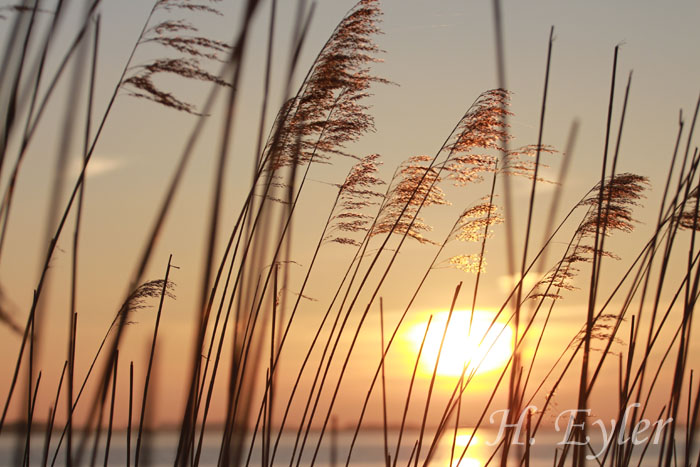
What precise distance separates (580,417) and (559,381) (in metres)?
0.27

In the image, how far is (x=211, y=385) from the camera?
2.08 m

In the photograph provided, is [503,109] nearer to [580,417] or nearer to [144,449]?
[580,417]

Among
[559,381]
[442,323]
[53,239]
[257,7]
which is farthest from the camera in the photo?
[442,323]

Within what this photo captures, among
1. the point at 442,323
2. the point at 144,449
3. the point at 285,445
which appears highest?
the point at 442,323

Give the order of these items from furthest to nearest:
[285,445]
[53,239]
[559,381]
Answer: [285,445], [559,381], [53,239]

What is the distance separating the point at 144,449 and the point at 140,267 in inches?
18.0

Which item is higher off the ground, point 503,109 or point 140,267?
point 503,109

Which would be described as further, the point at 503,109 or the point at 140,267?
the point at 503,109

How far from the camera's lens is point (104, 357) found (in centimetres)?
200

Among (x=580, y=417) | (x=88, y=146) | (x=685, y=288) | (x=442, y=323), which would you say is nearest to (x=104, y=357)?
(x=88, y=146)
